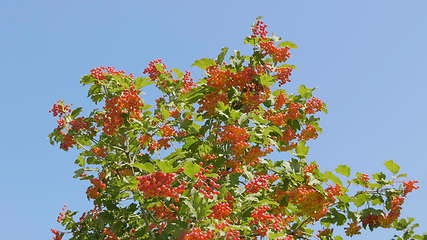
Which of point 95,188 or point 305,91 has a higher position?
point 305,91

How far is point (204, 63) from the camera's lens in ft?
30.8

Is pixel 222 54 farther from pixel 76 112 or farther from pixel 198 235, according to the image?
pixel 198 235

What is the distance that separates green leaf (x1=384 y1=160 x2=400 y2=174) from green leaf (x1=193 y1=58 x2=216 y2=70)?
3.84 metres

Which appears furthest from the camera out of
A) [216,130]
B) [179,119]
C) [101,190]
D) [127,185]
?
[179,119]

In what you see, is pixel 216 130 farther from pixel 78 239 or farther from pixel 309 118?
pixel 78 239

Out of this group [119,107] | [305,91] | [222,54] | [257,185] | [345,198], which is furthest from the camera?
[305,91]

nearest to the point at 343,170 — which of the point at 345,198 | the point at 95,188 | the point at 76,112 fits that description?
the point at 345,198

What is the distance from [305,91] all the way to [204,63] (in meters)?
2.43

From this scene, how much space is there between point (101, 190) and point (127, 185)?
1.64 m

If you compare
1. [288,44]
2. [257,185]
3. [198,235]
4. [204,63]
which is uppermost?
[288,44]

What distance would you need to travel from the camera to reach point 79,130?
9938mm

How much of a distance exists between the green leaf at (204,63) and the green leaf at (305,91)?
86.5 inches

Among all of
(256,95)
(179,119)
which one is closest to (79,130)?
(179,119)

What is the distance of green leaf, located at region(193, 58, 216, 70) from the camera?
9.33 meters
